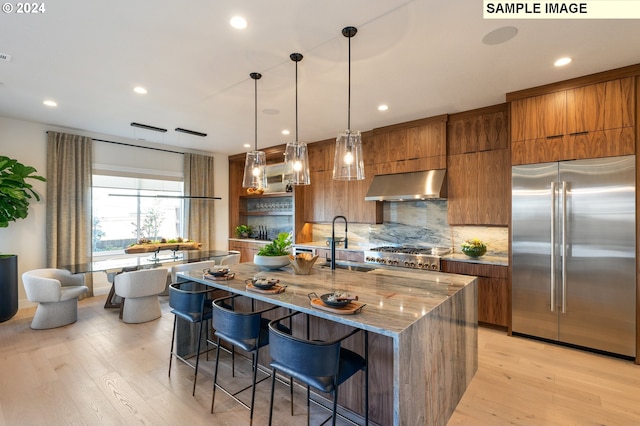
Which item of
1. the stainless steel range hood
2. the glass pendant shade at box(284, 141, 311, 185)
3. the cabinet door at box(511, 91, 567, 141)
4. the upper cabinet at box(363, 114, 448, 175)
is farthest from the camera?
the upper cabinet at box(363, 114, 448, 175)

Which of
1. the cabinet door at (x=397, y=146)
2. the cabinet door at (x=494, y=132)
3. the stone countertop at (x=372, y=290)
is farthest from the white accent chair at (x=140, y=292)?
the cabinet door at (x=494, y=132)

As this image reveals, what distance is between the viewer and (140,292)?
13.1 feet

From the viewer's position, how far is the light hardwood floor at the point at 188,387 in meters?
2.19

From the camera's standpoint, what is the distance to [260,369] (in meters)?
2.81

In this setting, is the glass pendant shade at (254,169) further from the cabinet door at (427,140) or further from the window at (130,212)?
the window at (130,212)

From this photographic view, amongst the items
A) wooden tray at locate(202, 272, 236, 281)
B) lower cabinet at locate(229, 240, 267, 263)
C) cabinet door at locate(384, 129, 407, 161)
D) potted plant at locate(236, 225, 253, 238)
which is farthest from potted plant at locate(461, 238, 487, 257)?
potted plant at locate(236, 225, 253, 238)

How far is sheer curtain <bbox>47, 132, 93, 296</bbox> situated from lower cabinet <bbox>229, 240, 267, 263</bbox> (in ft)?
8.90

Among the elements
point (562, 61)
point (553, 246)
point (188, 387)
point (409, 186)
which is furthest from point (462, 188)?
point (188, 387)

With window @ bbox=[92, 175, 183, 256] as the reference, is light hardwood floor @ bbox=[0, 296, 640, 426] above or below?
below

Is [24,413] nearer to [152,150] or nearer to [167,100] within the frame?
[167,100]

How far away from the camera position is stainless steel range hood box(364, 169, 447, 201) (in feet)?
14.0

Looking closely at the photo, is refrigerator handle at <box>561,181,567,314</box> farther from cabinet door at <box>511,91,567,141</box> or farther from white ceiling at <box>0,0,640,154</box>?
white ceiling at <box>0,0,640,154</box>

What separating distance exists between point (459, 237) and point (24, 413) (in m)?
4.98

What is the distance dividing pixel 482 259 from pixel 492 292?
1.39 ft
